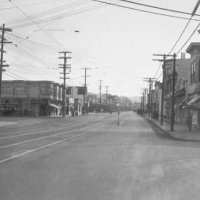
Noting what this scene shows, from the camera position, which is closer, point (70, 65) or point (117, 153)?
point (117, 153)

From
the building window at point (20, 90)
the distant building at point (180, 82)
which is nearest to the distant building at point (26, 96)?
the building window at point (20, 90)

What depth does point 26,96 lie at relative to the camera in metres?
81.2

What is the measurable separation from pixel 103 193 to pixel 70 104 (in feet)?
332

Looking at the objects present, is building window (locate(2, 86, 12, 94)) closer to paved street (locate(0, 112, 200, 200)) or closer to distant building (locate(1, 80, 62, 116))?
distant building (locate(1, 80, 62, 116))

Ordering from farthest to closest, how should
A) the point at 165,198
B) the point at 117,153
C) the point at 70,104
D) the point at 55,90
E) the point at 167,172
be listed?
the point at 70,104
the point at 55,90
the point at 117,153
the point at 167,172
the point at 165,198

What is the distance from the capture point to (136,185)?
8742mm

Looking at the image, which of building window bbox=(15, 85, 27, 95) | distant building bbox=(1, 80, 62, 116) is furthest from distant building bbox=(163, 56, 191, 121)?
building window bbox=(15, 85, 27, 95)

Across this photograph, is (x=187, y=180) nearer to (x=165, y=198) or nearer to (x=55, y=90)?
(x=165, y=198)

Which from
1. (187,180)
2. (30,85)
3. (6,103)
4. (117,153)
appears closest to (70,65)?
(30,85)

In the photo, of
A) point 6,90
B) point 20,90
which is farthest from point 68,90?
point 6,90

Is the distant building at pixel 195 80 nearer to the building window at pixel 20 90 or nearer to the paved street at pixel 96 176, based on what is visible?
the paved street at pixel 96 176

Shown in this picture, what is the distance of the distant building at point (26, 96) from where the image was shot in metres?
80.9

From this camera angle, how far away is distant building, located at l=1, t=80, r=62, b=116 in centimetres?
8088

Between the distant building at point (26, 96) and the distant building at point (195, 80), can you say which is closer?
the distant building at point (195, 80)
